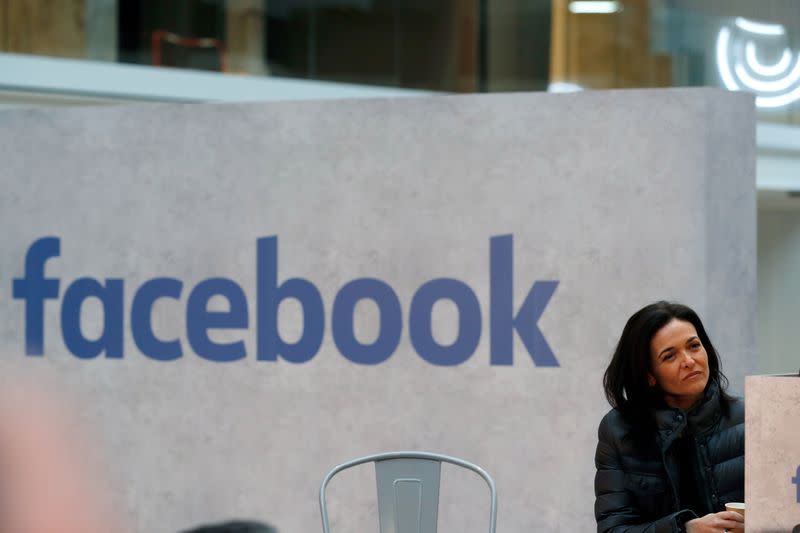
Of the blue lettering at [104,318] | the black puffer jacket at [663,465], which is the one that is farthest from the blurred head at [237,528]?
the black puffer jacket at [663,465]

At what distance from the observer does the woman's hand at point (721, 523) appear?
2.33m

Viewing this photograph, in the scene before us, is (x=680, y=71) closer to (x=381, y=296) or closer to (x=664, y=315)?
(x=381, y=296)

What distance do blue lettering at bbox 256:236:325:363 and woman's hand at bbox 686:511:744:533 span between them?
2308 mm

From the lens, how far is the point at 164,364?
4.62 metres

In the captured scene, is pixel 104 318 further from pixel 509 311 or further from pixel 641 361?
pixel 641 361

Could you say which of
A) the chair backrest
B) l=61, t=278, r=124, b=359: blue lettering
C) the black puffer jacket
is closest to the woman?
the black puffer jacket

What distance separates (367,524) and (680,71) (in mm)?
5037

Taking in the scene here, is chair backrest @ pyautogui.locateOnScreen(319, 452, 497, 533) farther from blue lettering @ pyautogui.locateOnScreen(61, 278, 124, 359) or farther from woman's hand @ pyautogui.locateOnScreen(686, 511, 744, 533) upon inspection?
blue lettering @ pyautogui.locateOnScreen(61, 278, 124, 359)

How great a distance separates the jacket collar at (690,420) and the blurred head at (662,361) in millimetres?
35

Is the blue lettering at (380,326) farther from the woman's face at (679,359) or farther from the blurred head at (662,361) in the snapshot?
the woman's face at (679,359)

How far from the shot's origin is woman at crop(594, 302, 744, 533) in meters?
2.69

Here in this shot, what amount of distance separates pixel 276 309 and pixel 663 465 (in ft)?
7.02

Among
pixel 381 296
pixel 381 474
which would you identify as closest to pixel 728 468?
pixel 381 474

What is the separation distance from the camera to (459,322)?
172 inches
